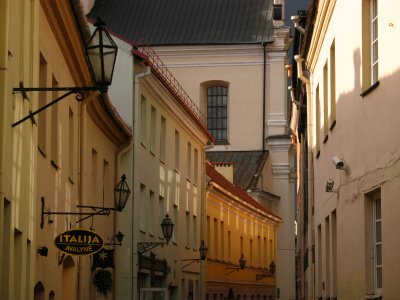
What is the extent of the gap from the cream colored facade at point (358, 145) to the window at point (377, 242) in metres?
0.01

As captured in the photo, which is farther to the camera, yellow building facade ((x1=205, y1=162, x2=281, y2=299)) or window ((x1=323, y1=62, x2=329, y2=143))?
yellow building facade ((x1=205, y1=162, x2=281, y2=299))

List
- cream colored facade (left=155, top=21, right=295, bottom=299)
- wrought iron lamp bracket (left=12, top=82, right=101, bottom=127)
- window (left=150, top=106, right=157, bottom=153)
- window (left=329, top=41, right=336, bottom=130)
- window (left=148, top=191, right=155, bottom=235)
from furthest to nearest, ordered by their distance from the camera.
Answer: cream colored facade (left=155, top=21, right=295, bottom=299) < window (left=150, top=106, right=157, bottom=153) < window (left=148, top=191, right=155, bottom=235) < window (left=329, top=41, right=336, bottom=130) < wrought iron lamp bracket (left=12, top=82, right=101, bottom=127)

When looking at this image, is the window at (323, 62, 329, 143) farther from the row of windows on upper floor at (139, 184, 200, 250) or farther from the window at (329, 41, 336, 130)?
the row of windows on upper floor at (139, 184, 200, 250)

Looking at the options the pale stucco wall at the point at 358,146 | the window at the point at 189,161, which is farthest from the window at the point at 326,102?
the window at the point at 189,161

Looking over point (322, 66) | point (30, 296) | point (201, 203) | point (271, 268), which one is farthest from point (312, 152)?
point (271, 268)

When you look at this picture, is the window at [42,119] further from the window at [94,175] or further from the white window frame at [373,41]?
the window at [94,175]

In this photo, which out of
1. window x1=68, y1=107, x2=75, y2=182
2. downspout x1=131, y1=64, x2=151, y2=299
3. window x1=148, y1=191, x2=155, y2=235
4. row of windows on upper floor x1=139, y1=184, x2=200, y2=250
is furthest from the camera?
window x1=148, y1=191, x2=155, y2=235

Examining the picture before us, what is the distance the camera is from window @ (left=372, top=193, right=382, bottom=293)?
12.3 m

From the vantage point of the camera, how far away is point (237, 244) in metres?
41.3

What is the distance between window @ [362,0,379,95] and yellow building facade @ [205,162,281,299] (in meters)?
23.0

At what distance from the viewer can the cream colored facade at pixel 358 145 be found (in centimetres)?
1080

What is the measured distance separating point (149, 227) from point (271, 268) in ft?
64.5

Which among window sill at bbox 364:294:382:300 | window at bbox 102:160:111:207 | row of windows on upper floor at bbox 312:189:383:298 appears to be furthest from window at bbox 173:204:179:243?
window sill at bbox 364:294:382:300

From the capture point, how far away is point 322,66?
18.3m
